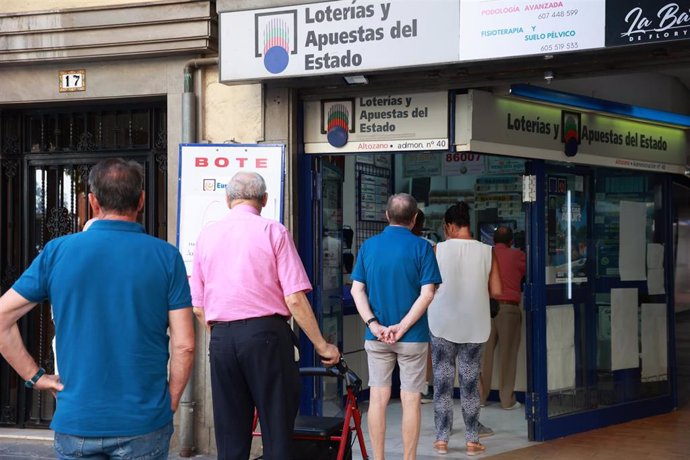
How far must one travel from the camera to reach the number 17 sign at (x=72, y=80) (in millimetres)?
8039

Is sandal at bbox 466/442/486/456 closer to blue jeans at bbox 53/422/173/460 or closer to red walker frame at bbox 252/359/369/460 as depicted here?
red walker frame at bbox 252/359/369/460

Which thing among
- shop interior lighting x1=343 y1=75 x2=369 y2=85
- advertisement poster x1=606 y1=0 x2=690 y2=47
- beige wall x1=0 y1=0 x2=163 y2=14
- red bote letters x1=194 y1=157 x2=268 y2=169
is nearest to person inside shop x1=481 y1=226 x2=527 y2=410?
shop interior lighting x1=343 y1=75 x2=369 y2=85

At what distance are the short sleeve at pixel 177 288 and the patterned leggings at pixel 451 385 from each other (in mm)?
4403

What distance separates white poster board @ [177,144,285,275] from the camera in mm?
7203

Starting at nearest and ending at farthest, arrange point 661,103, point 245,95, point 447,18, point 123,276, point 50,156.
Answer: point 123,276 → point 447,18 → point 245,95 → point 50,156 → point 661,103

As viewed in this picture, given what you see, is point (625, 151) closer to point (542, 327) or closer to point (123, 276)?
point (542, 327)

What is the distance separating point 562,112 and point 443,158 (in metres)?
2.36

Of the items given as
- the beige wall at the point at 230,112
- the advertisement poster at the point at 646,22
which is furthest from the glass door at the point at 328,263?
the advertisement poster at the point at 646,22

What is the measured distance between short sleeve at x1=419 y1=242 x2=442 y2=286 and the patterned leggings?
1.59m

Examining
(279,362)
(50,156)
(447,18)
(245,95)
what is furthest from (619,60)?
(50,156)

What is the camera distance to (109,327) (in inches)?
134

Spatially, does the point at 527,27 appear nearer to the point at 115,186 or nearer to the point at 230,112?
the point at 230,112

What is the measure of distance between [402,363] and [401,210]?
1.00 meters

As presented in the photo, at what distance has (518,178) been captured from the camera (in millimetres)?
9883
